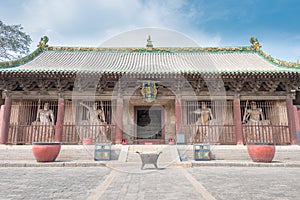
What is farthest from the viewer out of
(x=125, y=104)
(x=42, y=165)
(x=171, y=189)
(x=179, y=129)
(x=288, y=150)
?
(x=125, y=104)

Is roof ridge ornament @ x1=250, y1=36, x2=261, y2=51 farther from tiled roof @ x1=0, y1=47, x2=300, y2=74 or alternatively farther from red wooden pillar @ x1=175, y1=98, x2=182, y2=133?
red wooden pillar @ x1=175, y1=98, x2=182, y2=133

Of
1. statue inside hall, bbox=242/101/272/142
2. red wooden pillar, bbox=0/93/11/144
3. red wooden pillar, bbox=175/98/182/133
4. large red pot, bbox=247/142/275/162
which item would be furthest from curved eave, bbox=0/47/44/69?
statue inside hall, bbox=242/101/272/142

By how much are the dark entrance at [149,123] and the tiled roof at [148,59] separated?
2.55 m

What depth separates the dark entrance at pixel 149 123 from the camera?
12.7m

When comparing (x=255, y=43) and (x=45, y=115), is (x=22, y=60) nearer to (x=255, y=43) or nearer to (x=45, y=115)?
(x=45, y=115)

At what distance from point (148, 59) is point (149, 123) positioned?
4.33 meters

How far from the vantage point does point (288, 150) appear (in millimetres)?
9359

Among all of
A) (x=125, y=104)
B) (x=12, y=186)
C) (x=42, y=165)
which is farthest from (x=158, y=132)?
(x=12, y=186)

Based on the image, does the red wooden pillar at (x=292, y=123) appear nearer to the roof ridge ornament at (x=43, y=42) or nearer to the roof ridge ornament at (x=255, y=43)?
the roof ridge ornament at (x=255, y=43)

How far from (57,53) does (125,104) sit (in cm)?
668

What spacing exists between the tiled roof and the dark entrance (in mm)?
2552

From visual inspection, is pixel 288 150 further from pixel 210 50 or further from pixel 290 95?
pixel 210 50

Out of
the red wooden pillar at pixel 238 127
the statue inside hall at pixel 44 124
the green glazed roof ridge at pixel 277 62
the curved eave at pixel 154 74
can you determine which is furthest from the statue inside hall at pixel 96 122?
the green glazed roof ridge at pixel 277 62

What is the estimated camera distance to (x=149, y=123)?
12977 millimetres
